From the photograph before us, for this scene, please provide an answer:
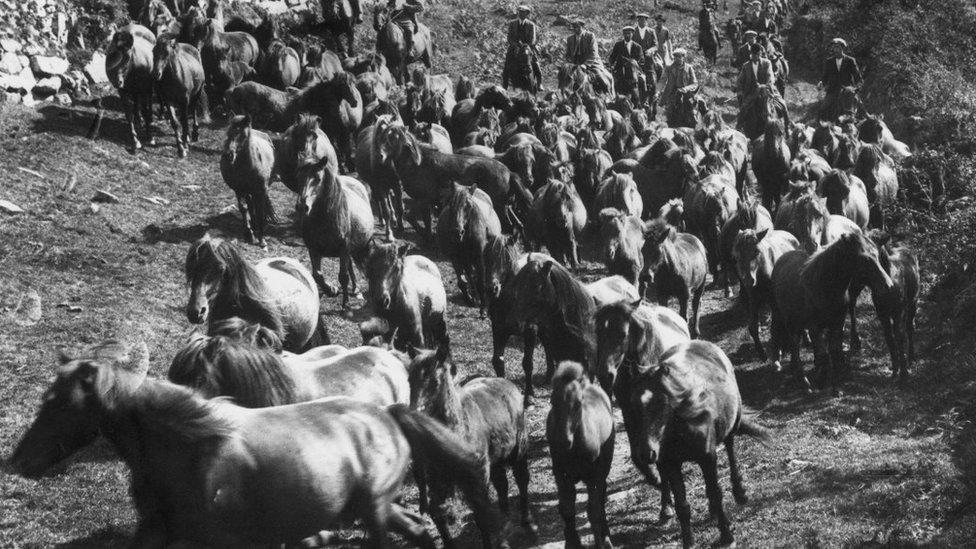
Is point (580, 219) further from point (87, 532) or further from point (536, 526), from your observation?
point (87, 532)

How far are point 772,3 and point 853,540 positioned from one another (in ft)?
132

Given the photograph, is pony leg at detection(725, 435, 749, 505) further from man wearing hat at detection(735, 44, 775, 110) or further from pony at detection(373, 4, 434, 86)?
pony at detection(373, 4, 434, 86)

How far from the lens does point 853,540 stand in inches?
411

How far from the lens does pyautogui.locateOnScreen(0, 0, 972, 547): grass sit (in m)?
11.0

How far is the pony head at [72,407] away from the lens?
7977 millimetres

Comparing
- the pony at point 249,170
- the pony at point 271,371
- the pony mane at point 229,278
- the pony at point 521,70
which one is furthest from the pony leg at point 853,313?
the pony at point 521,70

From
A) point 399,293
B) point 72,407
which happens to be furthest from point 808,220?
point 72,407

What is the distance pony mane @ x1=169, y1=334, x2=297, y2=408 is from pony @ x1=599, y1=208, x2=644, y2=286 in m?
8.58

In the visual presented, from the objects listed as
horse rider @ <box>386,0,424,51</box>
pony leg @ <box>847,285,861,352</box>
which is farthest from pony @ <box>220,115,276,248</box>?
horse rider @ <box>386,0,424,51</box>

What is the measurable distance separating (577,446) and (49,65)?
20409mm

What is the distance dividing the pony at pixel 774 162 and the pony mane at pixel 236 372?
17.2 m

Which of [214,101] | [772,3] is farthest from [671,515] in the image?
[772,3]

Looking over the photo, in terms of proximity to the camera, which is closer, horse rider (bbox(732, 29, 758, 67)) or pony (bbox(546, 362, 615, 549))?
pony (bbox(546, 362, 615, 549))

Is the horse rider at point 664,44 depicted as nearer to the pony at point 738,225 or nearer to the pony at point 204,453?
the pony at point 738,225
